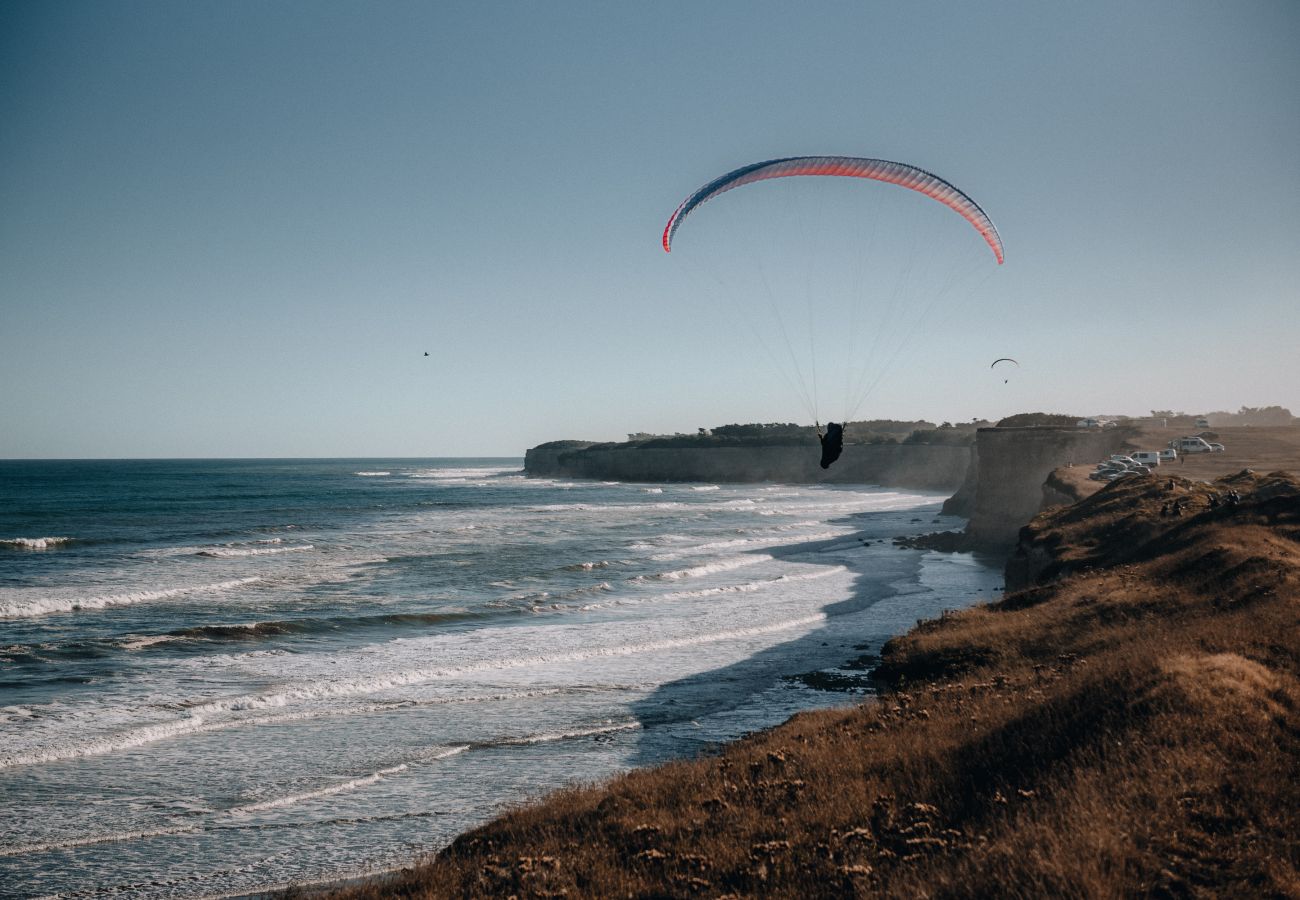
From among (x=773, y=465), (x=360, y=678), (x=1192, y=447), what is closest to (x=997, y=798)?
(x=360, y=678)

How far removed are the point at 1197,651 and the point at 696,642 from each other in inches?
565

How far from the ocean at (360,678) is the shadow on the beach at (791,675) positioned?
10cm

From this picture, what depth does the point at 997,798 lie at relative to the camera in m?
7.94

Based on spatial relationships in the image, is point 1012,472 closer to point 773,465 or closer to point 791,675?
point 791,675

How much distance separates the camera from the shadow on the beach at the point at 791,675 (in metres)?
15.0

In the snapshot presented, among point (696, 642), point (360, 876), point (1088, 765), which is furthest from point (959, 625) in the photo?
point (360, 876)

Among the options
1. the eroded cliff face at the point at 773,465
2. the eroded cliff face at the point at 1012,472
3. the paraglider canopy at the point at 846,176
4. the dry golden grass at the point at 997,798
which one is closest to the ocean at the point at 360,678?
the dry golden grass at the point at 997,798

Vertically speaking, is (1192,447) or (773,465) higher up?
(1192,447)

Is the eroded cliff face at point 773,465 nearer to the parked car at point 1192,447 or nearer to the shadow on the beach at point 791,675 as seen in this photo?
the parked car at point 1192,447

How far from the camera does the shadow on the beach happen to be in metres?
15.0

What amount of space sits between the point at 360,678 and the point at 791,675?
36.1 feet

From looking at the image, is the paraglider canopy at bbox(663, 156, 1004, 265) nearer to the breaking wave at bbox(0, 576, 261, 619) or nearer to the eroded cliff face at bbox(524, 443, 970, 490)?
the breaking wave at bbox(0, 576, 261, 619)

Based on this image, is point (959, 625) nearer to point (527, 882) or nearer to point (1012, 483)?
point (527, 882)

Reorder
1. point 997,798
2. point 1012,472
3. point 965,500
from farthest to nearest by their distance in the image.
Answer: point 965,500, point 1012,472, point 997,798
